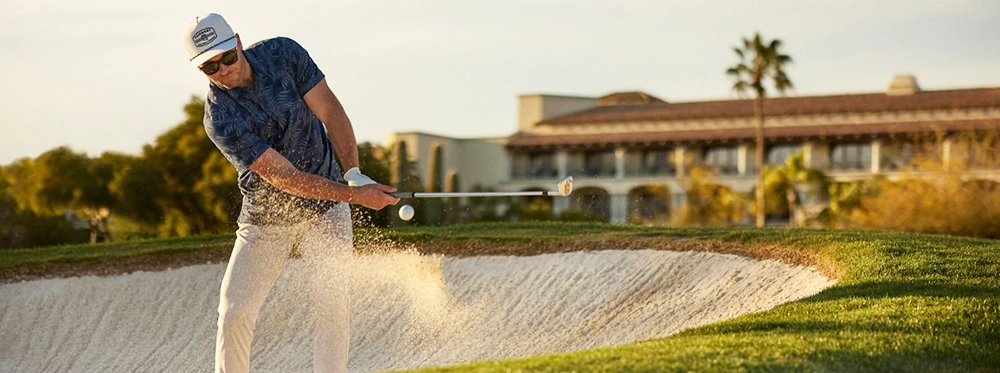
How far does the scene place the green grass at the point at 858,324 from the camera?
8.38 meters

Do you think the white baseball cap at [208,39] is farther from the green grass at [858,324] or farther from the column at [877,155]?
the column at [877,155]

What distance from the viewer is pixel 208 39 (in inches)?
326

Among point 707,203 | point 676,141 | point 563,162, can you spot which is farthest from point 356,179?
point 563,162

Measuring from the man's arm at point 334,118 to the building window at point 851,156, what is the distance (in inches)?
2278

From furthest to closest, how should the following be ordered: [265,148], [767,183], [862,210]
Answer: [767,183] < [862,210] < [265,148]

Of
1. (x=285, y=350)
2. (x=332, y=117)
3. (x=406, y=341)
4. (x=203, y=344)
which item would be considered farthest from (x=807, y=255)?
(x=332, y=117)

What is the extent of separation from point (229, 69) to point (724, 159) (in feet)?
199

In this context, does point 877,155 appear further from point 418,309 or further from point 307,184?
point 307,184

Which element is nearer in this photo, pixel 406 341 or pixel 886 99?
pixel 406 341

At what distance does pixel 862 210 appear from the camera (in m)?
47.5

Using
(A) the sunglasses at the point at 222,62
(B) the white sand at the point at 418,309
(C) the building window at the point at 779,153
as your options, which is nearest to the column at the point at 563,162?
(C) the building window at the point at 779,153

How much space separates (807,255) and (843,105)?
50996mm

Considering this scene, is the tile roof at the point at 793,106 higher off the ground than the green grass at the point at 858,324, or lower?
higher

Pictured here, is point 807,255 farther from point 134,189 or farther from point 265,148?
point 134,189
